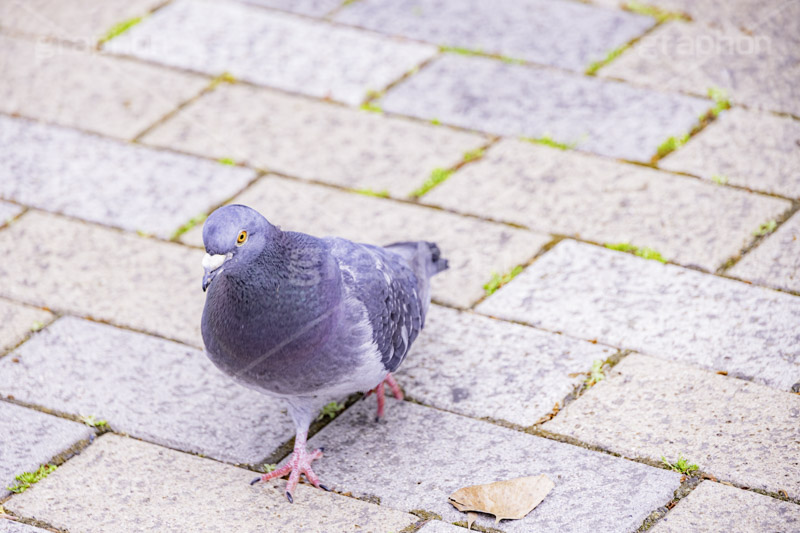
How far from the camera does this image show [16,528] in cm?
330

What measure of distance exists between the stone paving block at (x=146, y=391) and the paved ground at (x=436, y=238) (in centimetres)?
1

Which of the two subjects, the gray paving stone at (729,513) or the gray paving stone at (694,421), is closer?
the gray paving stone at (729,513)

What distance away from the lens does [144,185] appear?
201 inches

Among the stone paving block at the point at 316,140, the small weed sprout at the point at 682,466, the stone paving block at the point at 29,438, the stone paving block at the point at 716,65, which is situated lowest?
the stone paving block at the point at 29,438

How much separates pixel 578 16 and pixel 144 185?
3.00 metres

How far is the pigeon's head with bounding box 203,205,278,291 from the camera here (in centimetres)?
304

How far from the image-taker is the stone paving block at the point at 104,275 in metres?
4.31

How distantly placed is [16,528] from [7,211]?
2110 mm

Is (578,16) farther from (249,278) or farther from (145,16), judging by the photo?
(249,278)

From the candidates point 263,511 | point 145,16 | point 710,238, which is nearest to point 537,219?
point 710,238

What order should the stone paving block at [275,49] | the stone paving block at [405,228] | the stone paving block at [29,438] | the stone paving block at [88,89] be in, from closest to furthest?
1. the stone paving block at [29,438]
2. the stone paving block at [405,228]
3. the stone paving block at [88,89]
4. the stone paving block at [275,49]

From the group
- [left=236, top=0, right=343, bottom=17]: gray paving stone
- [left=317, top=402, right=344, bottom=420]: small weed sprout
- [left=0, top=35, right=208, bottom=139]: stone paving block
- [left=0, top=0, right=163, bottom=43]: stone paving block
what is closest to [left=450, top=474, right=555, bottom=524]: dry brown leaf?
[left=317, top=402, right=344, bottom=420]: small weed sprout

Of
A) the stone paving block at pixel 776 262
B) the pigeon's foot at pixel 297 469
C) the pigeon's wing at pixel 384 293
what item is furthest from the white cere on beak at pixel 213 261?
the stone paving block at pixel 776 262

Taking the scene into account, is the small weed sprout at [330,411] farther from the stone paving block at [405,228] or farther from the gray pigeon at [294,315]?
the stone paving block at [405,228]
